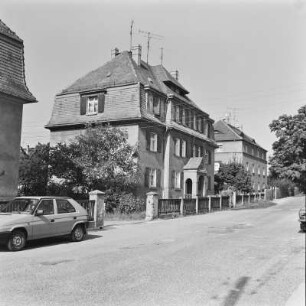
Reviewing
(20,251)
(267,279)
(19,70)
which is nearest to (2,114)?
(19,70)

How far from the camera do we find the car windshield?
12.1 metres

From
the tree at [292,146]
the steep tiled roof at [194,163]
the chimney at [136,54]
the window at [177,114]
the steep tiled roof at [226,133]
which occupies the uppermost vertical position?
the chimney at [136,54]

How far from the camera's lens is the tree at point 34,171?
1129 inches

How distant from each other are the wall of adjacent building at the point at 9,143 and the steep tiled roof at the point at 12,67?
0.51 m

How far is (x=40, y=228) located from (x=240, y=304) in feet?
27.0

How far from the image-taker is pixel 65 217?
514 inches

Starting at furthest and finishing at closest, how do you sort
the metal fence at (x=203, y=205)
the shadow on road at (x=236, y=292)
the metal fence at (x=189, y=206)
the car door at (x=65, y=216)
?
the metal fence at (x=203, y=205) < the metal fence at (x=189, y=206) < the car door at (x=65, y=216) < the shadow on road at (x=236, y=292)

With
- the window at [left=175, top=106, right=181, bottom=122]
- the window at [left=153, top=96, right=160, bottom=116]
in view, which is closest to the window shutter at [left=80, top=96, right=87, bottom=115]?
the window at [left=153, top=96, right=160, bottom=116]

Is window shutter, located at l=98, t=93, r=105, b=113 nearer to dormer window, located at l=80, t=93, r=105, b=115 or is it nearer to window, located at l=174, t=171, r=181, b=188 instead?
dormer window, located at l=80, t=93, r=105, b=115

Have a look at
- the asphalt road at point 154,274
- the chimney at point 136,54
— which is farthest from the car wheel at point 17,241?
the chimney at point 136,54

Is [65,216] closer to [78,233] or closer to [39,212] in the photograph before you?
[78,233]

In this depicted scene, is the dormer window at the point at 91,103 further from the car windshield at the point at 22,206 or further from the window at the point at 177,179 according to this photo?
the car windshield at the point at 22,206

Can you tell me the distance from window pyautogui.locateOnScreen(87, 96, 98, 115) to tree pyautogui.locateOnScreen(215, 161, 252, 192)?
66.8 ft

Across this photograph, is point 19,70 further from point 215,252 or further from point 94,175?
point 215,252
